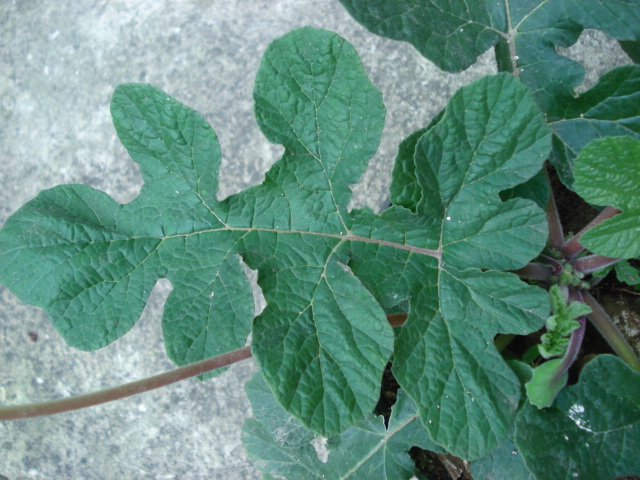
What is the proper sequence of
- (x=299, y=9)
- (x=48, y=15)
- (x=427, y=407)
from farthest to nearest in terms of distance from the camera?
(x=48, y=15)
(x=299, y=9)
(x=427, y=407)

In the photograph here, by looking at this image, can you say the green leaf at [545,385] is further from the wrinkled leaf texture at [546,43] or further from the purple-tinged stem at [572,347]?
the wrinkled leaf texture at [546,43]

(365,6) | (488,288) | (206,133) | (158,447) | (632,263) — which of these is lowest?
(158,447)

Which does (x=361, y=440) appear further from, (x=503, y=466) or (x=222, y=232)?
(x=222, y=232)

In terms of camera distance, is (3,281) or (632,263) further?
Result: (632,263)

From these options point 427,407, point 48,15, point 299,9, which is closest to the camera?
point 427,407

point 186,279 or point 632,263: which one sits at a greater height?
point 186,279

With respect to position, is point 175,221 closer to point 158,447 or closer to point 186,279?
point 186,279

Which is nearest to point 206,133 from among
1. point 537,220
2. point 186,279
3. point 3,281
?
point 186,279

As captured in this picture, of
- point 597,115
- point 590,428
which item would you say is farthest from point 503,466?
point 597,115
